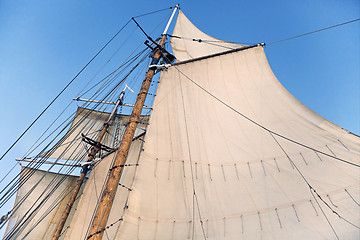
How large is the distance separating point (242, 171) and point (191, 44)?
860 cm

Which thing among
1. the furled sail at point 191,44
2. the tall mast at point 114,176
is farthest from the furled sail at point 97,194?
the furled sail at point 191,44

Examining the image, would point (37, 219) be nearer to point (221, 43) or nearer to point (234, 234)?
→ point (234, 234)

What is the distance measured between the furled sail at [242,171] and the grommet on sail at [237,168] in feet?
0.08

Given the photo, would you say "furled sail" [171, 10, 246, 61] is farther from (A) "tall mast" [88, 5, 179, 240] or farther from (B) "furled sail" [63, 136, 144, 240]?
A: (B) "furled sail" [63, 136, 144, 240]

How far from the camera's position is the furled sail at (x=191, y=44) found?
472 inches

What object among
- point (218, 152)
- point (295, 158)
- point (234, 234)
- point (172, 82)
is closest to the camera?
point (234, 234)

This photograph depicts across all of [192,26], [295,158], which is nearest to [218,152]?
[295,158]

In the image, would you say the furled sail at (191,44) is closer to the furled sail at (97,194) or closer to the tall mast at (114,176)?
the tall mast at (114,176)

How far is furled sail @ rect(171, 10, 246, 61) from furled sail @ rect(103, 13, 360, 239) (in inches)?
158

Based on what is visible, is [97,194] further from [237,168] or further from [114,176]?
[237,168]

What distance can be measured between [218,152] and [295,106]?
3016mm

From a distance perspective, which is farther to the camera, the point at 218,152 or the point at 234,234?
the point at 218,152

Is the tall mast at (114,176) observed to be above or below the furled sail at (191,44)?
below

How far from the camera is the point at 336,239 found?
185 inches
